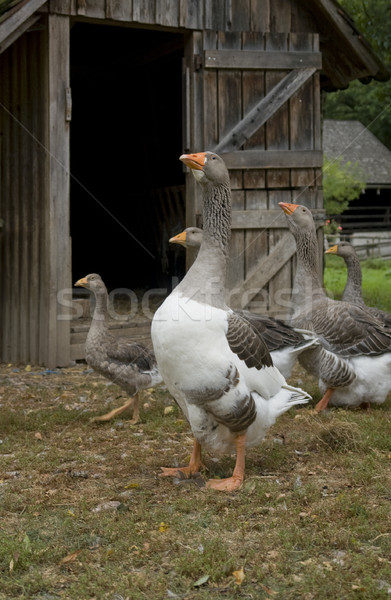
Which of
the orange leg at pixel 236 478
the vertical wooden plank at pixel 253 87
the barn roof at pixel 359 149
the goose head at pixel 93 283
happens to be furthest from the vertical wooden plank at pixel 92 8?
the barn roof at pixel 359 149

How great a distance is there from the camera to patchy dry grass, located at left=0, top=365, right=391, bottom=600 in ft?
12.9

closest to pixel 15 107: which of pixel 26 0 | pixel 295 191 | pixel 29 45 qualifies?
pixel 29 45

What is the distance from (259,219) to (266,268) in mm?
781

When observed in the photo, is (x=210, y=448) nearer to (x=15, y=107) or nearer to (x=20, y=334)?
(x=20, y=334)

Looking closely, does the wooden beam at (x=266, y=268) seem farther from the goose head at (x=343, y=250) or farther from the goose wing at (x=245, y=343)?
the goose wing at (x=245, y=343)

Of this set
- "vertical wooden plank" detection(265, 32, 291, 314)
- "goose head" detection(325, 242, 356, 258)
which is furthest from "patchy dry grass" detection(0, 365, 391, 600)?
"vertical wooden plank" detection(265, 32, 291, 314)

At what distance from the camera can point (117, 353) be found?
7652 mm

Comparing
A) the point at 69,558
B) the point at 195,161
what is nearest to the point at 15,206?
the point at 195,161

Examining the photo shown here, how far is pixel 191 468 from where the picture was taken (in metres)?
5.78

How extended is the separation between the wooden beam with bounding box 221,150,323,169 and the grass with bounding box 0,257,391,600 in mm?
4672

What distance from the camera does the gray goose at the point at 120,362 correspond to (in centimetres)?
756

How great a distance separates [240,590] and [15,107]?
847 centimetres

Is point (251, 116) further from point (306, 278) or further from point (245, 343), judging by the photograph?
point (245, 343)

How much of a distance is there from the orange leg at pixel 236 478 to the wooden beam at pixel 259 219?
238 inches
